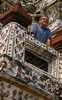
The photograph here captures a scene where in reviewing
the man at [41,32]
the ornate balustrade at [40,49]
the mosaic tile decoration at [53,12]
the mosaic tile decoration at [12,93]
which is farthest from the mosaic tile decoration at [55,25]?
the mosaic tile decoration at [12,93]

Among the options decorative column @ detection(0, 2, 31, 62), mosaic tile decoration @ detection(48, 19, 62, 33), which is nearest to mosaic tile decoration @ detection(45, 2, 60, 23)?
mosaic tile decoration @ detection(48, 19, 62, 33)

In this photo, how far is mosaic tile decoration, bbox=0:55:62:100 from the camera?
640 centimetres

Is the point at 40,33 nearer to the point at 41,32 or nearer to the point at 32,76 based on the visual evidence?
the point at 41,32

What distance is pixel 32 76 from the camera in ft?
22.3

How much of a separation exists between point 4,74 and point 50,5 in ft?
29.9

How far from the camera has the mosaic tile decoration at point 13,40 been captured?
6.76 m

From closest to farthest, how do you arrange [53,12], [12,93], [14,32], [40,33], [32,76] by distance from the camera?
[12,93]
[32,76]
[14,32]
[40,33]
[53,12]

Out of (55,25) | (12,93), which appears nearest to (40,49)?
(12,93)

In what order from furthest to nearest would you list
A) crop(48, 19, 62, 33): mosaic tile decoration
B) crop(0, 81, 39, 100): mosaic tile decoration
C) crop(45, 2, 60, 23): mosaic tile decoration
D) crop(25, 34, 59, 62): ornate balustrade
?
crop(45, 2, 60, 23): mosaic tile decoration, crop(48, 19, 62, 33): mosaic tile decoration, crop(25, 34, 59, 62): ornate balustrade, crop(0, 81, 39, 100): mosaic tile decoration

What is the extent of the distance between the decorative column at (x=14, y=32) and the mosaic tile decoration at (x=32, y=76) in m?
0.23

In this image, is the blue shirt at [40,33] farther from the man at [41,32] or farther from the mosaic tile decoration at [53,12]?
the mosaic tile decoration at [53,12]

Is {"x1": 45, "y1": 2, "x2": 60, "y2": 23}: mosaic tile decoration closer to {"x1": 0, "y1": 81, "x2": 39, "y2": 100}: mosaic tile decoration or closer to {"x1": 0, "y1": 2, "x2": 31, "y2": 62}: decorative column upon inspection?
{"x1": 0, "y1": 2, "x2": 31, "y2": 62}: decorative column

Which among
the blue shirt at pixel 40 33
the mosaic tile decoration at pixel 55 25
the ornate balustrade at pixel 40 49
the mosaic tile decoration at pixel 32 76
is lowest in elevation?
the mosaic tile decoration at pixel 32 76

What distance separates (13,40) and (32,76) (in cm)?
78
